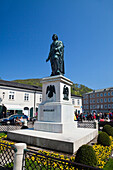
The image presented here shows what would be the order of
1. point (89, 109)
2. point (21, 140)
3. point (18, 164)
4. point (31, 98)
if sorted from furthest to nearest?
point (89, 109), point (31, 98), point (21, 140), point (18, 164)

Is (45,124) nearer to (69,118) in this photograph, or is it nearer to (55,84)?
(69,118)

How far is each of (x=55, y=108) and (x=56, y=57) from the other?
151 inches

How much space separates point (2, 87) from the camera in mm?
28266

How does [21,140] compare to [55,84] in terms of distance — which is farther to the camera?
[55,84]

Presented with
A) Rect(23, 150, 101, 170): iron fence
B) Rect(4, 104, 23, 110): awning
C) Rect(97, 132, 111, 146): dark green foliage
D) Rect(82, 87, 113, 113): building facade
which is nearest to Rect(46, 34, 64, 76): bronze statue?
Rect(97, 132, 111, 146): dark green foliage

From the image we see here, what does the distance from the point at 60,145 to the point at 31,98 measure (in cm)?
2840

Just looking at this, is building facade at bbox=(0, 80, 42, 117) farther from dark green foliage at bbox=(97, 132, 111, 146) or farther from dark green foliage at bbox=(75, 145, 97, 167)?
dark green foliage at bbox=(75, 145, 97, 167)

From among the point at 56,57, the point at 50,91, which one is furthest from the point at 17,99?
the point at 56,57

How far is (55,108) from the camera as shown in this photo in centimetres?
810

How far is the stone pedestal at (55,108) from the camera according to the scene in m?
7.84

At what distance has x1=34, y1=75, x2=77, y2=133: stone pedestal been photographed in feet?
25.7

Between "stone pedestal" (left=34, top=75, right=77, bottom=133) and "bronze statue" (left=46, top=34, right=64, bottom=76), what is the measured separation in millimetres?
917

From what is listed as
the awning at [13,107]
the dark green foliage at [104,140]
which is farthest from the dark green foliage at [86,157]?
the awning at [13,107]

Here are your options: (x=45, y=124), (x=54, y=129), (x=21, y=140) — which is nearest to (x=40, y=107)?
(x=45, y=124)
